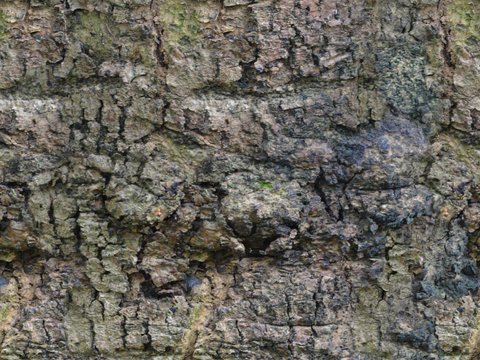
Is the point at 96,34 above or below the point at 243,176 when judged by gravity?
above

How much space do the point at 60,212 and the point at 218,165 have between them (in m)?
0.51

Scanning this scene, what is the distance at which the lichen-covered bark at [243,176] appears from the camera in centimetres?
203

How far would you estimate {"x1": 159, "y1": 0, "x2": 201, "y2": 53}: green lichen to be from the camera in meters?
2.02

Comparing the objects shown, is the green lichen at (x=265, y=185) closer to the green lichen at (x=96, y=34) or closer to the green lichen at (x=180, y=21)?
the green lichen at (x=180, y=21)

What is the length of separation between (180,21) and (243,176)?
1.59 feet

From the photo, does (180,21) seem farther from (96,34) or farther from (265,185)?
(265,185)

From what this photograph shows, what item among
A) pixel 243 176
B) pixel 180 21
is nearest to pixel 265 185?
pixel 243 176

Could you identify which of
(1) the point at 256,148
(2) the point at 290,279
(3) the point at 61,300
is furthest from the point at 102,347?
(1) the point at 256,148

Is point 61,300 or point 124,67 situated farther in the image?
point 61,300

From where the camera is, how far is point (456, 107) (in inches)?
82.3

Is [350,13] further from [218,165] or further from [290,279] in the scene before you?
[290,279]

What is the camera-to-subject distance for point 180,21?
2.03 metres

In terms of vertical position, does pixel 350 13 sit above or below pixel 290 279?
above

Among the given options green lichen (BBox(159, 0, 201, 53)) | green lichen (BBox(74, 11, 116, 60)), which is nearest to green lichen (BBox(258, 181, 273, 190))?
green lichen (BBox(159, 0, 201, 53))
